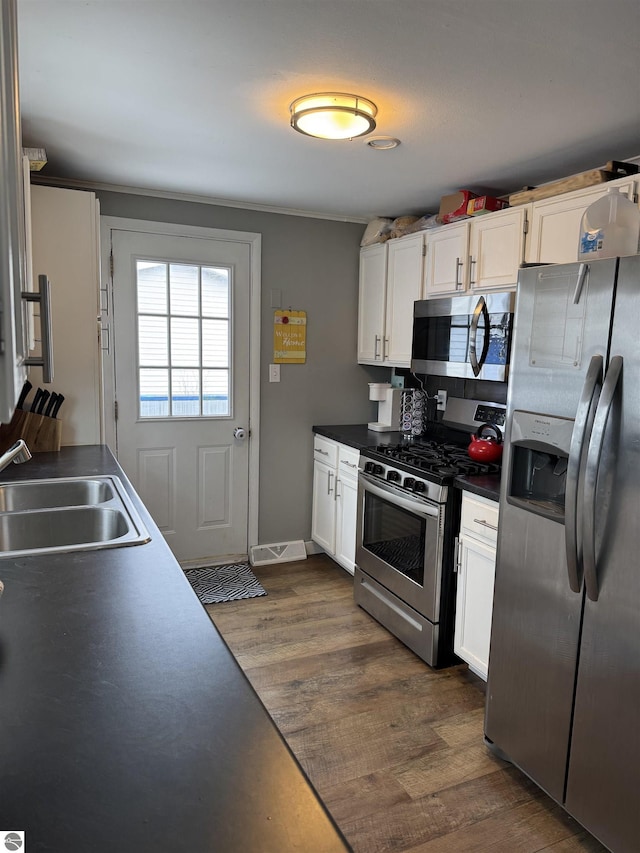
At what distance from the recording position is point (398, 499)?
288cm

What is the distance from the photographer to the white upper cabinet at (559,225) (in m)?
2.34

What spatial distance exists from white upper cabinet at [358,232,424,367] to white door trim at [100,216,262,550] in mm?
734

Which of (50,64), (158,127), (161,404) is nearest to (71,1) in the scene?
(50,64)

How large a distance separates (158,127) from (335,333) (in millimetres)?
1915

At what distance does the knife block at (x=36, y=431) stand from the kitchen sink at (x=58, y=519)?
638 mm

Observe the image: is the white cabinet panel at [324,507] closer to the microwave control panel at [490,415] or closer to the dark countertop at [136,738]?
the microwave control panel at [490,415]

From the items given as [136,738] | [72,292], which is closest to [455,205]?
[72,292]

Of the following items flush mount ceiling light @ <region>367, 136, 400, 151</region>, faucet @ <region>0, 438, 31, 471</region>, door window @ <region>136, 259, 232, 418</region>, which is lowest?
faucet @ <region>0, 438, 31, 471</region>

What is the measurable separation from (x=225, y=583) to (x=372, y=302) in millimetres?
2032

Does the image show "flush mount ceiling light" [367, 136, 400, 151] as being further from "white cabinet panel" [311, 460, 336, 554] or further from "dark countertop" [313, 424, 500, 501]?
"white cabinet panel" [311, 460, 336, 554]

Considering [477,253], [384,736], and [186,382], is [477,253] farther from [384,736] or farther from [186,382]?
[384,736]

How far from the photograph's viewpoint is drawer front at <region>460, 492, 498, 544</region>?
2.35m

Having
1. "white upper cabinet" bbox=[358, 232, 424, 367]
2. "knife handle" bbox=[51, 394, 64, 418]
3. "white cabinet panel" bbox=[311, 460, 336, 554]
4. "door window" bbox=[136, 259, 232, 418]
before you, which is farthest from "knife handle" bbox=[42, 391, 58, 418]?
"white upper cabinet" bbox=[358, 232, 424, 367]

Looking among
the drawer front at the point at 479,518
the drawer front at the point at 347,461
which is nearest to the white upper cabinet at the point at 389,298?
the drawer front at the point at 347,461
